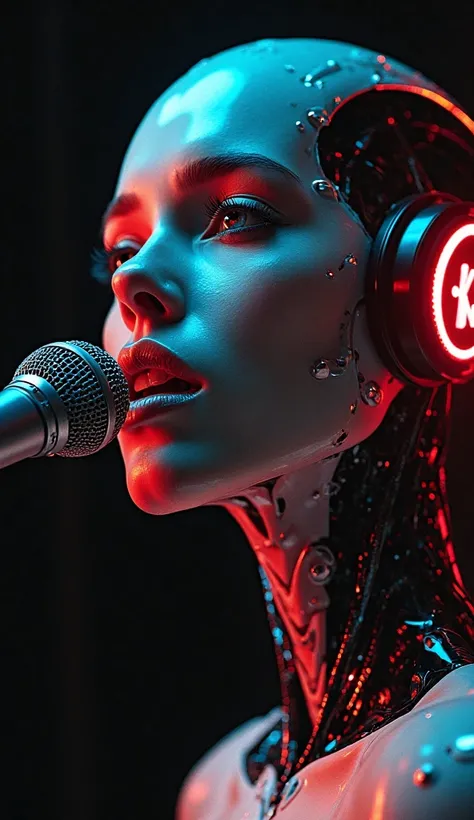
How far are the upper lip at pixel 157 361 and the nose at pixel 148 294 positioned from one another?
0.02m

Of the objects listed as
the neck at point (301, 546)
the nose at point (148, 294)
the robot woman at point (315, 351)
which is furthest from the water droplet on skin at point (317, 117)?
the neck at point (301, 546)

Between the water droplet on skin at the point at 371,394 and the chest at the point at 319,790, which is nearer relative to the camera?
the chest at the point at 319,790

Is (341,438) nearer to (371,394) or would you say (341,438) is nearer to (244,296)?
(371,394)

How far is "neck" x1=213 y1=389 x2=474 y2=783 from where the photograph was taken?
1074mm

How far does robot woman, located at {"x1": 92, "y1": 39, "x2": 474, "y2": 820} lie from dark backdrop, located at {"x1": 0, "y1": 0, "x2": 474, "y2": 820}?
0.59 meters

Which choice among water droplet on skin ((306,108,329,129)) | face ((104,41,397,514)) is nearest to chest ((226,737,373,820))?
face ((104,41,397,514))

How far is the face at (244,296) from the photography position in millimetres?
998

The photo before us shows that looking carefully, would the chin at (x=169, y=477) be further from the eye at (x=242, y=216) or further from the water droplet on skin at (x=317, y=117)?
the water droplet on skin at (x=317, y=117)

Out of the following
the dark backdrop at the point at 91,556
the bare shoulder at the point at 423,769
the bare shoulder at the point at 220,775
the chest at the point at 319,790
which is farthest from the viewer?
the dark backdrop at the point at 91,556

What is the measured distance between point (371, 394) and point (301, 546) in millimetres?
192

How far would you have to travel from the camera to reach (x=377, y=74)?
1129 millimetres

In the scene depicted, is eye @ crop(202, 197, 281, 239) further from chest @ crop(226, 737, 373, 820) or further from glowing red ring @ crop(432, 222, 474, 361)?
chest @ crop(226, 737, 373, 820)

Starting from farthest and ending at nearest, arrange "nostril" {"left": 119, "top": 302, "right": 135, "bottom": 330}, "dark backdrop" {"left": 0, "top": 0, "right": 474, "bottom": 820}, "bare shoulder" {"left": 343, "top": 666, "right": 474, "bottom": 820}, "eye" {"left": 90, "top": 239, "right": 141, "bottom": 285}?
"dark backdrop" {"left": 0, "top": 0, "right": 474, "bottom": 820}, "eye" {"left": 90, "top": 239, "right": 141, "bottom": 285}, "nostril" {"left": 119, "top": 302, "right": 135, "bottom": 330}, "bare shoulder" {"left": 343, "top": 666, "right": 474, "bottom": 820}

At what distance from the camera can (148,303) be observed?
1.02m
